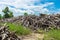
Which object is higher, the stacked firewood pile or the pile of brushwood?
the stacked firewood pile

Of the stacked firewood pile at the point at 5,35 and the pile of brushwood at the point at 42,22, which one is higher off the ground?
the stacked firewood pile at the point at 5,35

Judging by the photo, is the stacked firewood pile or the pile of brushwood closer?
the stacked firewood pile

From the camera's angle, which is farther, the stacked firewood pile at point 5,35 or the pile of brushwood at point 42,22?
the pile of brushwood at point 42,22

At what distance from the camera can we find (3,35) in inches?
263

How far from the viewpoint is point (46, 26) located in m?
11.4

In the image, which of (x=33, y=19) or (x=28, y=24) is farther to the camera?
(x=33, y=19)

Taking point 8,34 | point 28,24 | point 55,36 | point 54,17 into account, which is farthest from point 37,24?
point 8,34

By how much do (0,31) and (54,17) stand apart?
A: 6117 millimetres

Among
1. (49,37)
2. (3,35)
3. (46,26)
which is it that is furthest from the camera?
(46,26)

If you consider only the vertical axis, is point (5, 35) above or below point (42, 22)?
above

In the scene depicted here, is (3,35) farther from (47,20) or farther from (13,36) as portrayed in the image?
(47,20)

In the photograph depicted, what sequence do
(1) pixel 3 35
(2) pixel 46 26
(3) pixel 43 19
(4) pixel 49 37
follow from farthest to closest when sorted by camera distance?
(3) pixel 43 19
(2) pixel 46 26
(4) pixel 49 37
(1) pixel 3 35

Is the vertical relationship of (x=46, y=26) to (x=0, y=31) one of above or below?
below

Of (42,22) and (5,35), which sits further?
(42,22)
